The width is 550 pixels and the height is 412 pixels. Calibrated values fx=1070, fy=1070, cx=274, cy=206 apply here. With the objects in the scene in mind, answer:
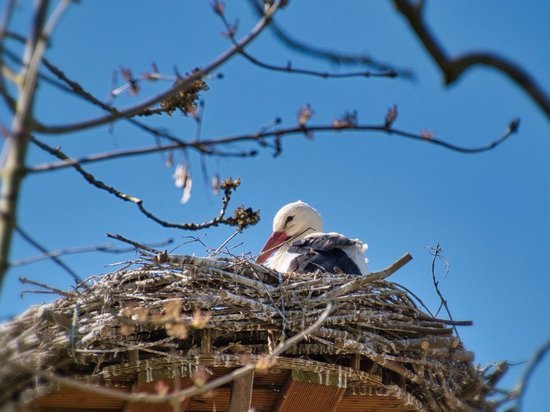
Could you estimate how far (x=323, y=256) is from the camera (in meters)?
6.34

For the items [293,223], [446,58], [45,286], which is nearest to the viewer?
[446,58]

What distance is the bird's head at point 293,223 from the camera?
25.6ft

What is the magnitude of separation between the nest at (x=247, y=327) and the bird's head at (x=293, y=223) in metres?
2.54

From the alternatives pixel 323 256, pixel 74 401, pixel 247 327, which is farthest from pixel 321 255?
pixel 74 401

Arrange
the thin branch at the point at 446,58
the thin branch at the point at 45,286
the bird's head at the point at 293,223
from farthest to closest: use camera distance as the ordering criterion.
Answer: the bird's head at the point at 293,223 → the thin branch at the point at 45,286 → the thin branch at the point at 446,58

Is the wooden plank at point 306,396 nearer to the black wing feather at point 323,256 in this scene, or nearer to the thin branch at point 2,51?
the black wing feather at point 323,256

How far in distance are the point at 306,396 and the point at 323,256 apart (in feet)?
5.12

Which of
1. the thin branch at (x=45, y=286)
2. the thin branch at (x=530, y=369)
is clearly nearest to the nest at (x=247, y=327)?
the thin branch at (x=45, y=286)

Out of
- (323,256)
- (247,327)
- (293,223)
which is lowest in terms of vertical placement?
(247,327)

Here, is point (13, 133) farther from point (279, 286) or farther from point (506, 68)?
point (279, 286)

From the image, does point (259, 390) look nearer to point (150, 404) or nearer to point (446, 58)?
point (150, 404)

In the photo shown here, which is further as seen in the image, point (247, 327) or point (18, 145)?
point (247, 327)

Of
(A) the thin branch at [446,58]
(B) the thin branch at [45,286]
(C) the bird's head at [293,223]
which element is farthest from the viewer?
(C) the bird's head at [293,223]

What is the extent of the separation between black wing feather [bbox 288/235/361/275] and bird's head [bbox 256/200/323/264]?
3.84 ft
